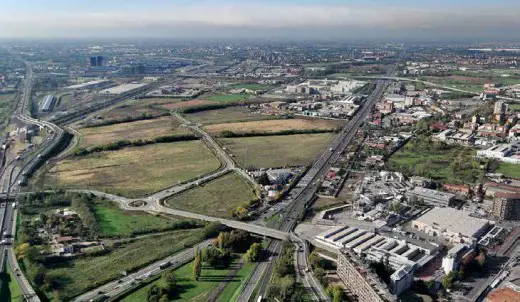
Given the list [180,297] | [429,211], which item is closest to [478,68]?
[429,211]

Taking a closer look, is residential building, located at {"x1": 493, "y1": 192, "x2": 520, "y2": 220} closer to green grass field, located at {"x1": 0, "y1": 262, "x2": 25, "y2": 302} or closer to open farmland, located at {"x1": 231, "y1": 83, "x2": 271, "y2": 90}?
green grass field, located at {"x1": 0, "y1": 262, "x2": 25, "y2": 302}

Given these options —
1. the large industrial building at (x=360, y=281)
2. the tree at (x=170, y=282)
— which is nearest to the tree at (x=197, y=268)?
the tree at (x=170, y=282)

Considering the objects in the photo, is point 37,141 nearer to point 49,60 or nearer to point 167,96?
point 167,96

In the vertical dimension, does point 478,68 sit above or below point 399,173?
above

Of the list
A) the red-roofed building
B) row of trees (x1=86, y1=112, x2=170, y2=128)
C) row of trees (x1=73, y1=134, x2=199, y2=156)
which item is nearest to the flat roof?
the red-roofed building

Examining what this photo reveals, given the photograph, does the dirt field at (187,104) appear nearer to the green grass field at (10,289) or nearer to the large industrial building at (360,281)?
the green grass field at (10,289)

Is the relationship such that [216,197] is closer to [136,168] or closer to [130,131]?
[136,168]

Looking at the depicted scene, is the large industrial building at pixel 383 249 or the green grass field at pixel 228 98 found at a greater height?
the green grass field at pixel 228 98
